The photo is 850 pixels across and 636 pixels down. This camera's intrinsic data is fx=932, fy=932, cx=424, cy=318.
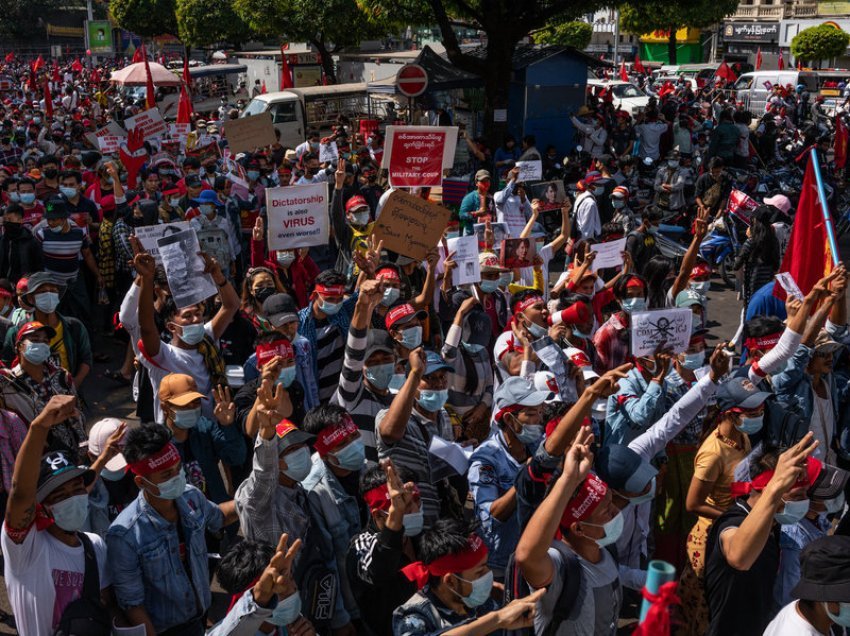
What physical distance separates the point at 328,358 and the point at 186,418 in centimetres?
151

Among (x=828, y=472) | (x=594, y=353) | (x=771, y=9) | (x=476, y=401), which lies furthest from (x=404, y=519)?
(x=771, y=9)

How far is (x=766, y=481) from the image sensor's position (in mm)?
3873

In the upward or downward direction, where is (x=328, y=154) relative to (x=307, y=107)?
downward

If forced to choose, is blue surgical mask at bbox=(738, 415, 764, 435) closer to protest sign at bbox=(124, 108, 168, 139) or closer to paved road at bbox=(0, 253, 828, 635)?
paved road at bbox=(0, 253, 828, 635)

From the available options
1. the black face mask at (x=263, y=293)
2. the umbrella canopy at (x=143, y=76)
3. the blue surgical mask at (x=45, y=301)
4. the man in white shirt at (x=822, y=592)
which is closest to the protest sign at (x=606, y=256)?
the black face mask at (x=263, y=293)

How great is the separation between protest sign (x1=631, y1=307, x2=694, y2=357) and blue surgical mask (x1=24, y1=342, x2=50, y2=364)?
11.8 feet

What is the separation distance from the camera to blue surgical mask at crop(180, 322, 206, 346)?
5688mm

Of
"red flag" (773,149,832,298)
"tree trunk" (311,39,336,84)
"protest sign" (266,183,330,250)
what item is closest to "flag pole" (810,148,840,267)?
"red flag" (773,149,832,298)

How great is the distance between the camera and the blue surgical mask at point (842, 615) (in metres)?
3.20

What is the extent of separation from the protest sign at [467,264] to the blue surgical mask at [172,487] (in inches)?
134

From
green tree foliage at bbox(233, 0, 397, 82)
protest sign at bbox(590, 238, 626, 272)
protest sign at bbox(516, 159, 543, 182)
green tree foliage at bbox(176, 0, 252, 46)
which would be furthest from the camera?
green tree foliage at bbox(176, 0, 252, 46)

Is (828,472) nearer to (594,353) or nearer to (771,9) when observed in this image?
(594,353)

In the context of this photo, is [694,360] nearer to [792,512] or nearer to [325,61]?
[792,512]

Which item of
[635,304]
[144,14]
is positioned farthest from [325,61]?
[635,304]
